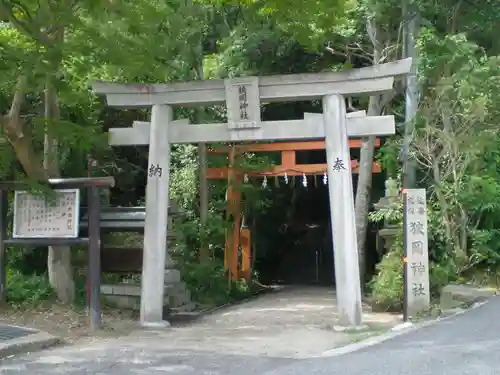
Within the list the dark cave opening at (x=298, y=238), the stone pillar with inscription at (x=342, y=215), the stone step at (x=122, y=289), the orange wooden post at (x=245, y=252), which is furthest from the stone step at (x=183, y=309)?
the dark cave opening at (x=298, y=238)

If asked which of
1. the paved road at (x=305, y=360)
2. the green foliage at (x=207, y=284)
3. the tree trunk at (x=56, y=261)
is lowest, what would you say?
the paved road at (x=305, y=360)

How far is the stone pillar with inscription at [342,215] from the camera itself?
9.25 m

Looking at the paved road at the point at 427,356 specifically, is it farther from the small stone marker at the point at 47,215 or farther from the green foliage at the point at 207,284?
the green foliage at the point at 207,284

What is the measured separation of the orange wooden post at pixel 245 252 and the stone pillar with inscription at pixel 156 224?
24.3 feet

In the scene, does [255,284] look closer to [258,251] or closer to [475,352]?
[258,251]

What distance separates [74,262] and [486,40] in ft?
36.5

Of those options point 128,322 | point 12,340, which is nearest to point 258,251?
point 128,322

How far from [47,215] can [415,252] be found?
19.5 ft

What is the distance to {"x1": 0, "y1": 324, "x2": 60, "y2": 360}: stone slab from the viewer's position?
720 centimetres

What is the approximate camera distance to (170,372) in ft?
20.7

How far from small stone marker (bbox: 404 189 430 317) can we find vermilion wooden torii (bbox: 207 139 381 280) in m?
5.49

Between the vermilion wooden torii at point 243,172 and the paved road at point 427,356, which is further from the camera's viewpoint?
the vermilion wooden torii at point 243,172

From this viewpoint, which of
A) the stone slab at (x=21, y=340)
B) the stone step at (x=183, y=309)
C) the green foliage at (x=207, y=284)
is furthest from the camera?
the green foliage at (x=207, y=284)

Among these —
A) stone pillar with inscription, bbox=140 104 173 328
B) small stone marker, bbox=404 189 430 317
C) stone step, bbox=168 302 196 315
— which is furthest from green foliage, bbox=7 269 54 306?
small stone marker, bbox=404 189 430 317
